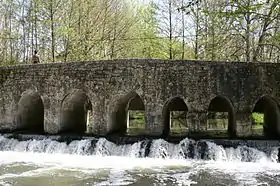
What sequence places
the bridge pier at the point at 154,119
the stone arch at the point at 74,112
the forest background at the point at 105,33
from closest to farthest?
1. the bridge pier at the point at 154,119
2. the stone arch at the point at 74,112
3. the forest background at the point at 105,33

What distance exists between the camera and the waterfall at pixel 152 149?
37.2ft

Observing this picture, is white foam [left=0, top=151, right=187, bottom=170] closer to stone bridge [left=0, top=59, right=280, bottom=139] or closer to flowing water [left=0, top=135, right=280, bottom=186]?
flowing water [left=0, top=135, right=280, bottom=186]

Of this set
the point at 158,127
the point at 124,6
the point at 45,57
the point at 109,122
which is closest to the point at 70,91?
the point at 109,122

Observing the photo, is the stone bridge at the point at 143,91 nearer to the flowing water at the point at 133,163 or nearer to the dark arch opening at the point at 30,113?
the dark arch opening at the point at 30,113

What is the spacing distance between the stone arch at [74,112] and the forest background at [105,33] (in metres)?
6.18

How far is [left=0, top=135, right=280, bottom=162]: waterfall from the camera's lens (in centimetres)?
1134

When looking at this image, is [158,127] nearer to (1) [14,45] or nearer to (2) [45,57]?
(2) [45,57]

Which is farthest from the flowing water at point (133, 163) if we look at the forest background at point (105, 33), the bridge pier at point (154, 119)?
the forest background at point (105, 33)

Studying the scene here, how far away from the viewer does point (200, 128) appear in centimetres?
1284

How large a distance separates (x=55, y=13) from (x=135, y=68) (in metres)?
11.3

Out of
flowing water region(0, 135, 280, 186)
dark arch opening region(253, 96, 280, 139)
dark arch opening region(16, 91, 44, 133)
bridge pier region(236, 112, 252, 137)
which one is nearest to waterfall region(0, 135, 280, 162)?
flowing water region(0, 135, 280, 186)

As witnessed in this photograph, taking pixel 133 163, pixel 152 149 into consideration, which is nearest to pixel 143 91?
pixel 152 149

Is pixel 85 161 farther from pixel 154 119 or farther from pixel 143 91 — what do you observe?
pixel 143 91

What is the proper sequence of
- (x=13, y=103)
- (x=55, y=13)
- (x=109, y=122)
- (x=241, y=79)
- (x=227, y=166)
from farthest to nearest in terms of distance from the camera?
(x=55, y=13)
(x=13, y=103)
(x=109, y=122)
(x=241, y=79)
(x=227, y=166)
